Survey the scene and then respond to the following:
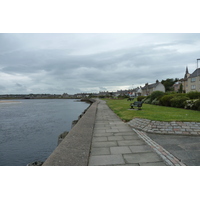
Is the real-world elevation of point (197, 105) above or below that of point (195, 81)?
below

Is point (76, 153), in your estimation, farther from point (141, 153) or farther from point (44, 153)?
point (44, 153)

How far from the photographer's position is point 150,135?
5.78 metres

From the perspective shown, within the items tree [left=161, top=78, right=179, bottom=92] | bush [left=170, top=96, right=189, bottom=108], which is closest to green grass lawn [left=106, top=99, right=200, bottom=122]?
bush [left=170, top=96, right=189, bottom=108]

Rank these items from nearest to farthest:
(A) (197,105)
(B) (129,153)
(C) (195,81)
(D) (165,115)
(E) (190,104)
Result: (B) (129,153) → (D) (165,115) → (A) (197,105) → (E) (190,104) → (C) (195,81)

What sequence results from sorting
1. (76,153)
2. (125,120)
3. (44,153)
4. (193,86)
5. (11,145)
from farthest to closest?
(193,86) < (11,145) < (125,120) < (44,153) < (76,153)

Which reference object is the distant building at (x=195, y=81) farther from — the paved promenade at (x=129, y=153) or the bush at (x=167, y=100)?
the paved promenade at (x=129, y=153)

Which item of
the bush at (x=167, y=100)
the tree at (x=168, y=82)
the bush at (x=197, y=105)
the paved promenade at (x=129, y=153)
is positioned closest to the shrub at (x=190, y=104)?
the bush at (x=197, y=105)

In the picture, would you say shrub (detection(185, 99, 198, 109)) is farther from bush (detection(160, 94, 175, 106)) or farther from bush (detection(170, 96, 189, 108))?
bush (detection(160, 94, 175, 106))

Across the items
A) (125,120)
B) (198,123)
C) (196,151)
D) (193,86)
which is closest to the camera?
(196,151)

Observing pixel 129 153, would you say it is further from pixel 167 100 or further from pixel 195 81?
pixel 195 81

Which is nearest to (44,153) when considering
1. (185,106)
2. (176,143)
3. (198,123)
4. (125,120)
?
(125,120)

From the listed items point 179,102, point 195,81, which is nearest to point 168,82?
point 195,81

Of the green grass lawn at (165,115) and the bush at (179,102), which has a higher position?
the bush at (179,102)

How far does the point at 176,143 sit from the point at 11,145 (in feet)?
30.7
